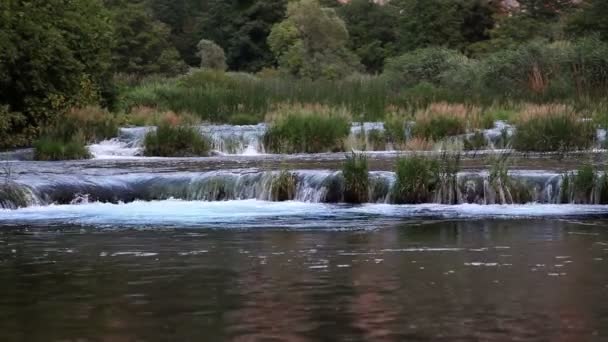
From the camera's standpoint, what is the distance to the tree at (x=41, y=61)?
Result: 27219 millimetres

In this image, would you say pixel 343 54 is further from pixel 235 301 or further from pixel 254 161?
pixel 235 301

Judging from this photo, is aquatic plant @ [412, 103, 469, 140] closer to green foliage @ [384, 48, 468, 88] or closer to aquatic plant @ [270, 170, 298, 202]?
aquatic plant @ [270, 170, 298, 202]

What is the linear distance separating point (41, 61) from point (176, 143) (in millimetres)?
4463

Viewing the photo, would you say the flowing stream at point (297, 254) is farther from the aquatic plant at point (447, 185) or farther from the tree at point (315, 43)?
the tree at point (315, 43)

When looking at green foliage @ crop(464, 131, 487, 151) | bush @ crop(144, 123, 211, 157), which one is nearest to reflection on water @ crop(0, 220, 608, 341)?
green foliage @ crop(464, 131, 487, 151)

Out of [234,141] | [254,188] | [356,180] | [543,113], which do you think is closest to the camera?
[356,180]

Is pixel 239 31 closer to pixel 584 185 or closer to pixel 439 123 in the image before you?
pixel 439 123

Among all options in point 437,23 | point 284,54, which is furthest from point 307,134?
point 437,23

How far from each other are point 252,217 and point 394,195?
2.45 m


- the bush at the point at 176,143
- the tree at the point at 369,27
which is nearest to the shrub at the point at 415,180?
the bush at the point at 176,143

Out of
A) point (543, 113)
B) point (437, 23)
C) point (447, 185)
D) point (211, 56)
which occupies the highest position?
point (437, 23)

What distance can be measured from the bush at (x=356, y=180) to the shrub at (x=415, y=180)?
0.50 metres

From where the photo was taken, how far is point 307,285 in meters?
9.50

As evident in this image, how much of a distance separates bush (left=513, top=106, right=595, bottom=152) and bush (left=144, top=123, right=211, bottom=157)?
672 cm
